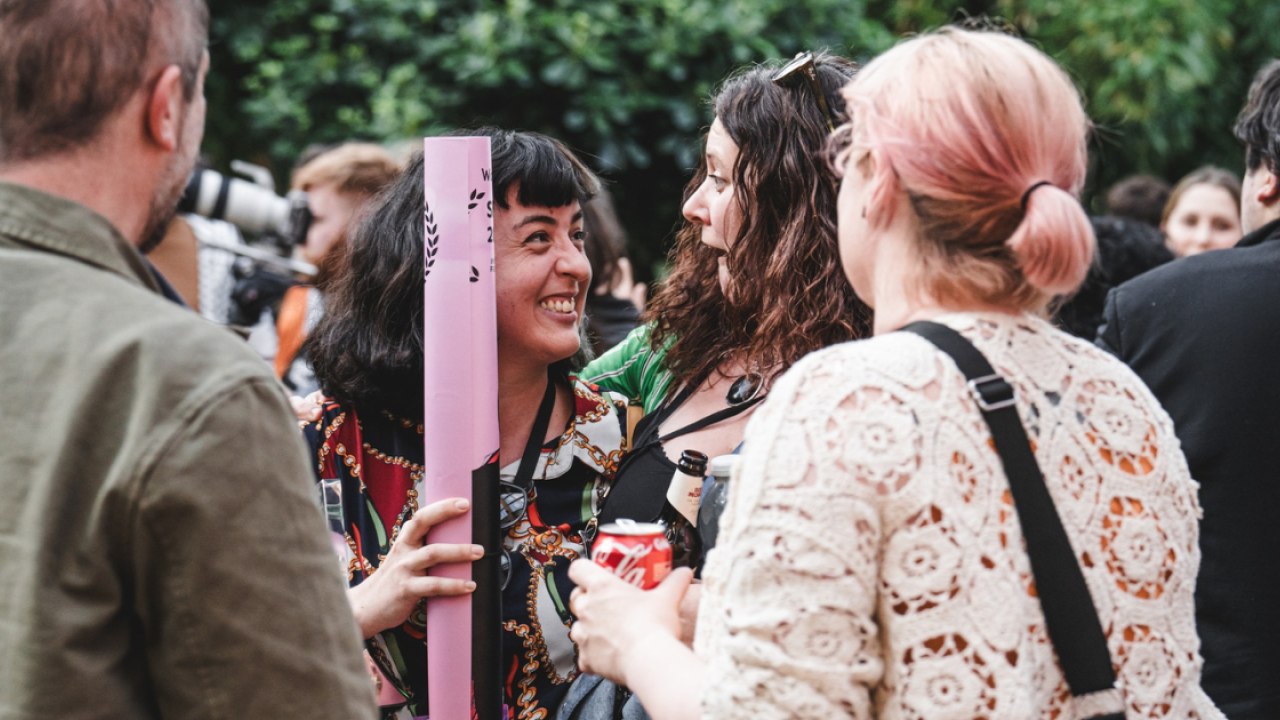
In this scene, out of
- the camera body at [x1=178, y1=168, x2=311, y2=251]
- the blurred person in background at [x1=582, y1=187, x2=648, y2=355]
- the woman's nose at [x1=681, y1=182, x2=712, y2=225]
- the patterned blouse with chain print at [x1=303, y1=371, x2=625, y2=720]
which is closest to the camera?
the patterned blouse with chain print at [x1=303, y1=371, x2=625, y2=720]

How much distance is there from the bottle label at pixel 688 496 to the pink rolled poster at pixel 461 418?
299mm

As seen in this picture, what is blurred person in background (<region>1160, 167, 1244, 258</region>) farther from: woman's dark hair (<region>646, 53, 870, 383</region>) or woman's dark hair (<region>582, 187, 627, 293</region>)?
woman's dark hair (<region>646, 53, 870, 383</region>)

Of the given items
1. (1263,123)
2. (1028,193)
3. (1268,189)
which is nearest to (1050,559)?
(1028,193)

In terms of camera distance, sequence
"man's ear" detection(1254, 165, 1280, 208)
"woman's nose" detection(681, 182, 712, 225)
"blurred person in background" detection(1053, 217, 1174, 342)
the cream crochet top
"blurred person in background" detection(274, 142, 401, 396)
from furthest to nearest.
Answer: "blurred person in background" detection(274, 142, 401, 396) < "blurred person in background" detection(1053, 217, 1174, 342) < "man's ear" detection(1254, 165, 1280, 208) < "woman's nose" detection(681, 182, 712, 225) < the cream crochet top

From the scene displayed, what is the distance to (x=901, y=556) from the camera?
117 cm

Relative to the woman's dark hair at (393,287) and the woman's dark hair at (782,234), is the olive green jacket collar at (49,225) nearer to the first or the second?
the woman's dark hair at (393,287)

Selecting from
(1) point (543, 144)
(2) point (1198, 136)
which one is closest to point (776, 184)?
(1) point (543, 144)

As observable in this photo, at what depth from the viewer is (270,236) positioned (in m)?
5.41

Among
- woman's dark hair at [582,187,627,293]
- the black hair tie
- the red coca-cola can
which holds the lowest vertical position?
the red coca-cola can

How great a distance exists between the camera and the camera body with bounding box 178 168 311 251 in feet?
14.1

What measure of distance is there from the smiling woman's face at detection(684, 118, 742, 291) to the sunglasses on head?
0.51ft

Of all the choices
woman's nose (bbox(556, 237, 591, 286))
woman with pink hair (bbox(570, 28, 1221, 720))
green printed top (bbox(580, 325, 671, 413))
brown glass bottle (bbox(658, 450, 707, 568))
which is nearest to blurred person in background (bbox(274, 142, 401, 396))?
green printed top (bbox(580, 325, 671, 413))

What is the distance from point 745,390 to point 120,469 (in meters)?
1.30

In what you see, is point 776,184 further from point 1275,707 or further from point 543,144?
point 1275,707
